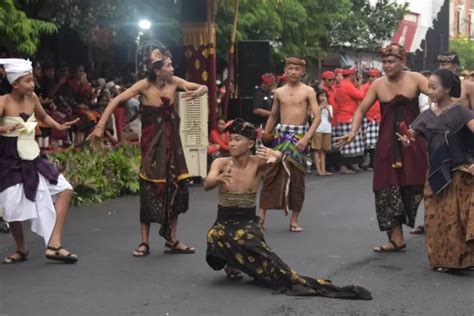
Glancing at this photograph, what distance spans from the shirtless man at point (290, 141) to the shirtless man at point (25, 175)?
268cm

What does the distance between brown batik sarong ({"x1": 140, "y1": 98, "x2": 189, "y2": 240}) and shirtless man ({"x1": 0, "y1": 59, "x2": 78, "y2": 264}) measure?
78cm

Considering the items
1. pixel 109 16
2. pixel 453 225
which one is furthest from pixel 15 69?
pixel 109 16

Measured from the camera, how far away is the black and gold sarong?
21.4 ft

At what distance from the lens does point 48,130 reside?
13680mm

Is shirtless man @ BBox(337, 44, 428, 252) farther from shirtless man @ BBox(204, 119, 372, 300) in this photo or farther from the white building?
the white building

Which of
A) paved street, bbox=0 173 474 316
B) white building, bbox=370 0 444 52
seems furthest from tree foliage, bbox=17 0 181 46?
white building, bbox=370 0 444 52

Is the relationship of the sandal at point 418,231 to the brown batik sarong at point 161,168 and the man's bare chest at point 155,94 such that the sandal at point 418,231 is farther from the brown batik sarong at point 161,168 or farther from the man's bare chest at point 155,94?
the man's bare chest at point 155,94

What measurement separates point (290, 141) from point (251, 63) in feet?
24.7

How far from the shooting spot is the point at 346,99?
54.4ft

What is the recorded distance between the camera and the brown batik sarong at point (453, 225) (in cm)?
731

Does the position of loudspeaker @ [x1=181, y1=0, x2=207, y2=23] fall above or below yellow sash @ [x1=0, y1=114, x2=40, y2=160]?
above

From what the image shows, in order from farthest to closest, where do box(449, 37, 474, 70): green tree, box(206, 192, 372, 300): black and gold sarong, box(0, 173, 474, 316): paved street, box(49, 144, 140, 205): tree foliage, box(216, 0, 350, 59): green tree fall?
box(449, 37, 474, 70): green tree → box(216, 0, 350, 59): green tree → box(49, 144, 140, 205): tree foliage → box(206, 192, 372, 300): black and gold sarong → box(0, 173, 474, 316): paved street

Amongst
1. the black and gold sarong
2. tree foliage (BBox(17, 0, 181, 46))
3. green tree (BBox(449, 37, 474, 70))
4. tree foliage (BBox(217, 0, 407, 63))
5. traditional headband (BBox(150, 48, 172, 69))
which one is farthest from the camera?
green tree (BBox(449, 37, 474, 70))

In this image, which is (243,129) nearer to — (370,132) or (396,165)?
(396,165)
